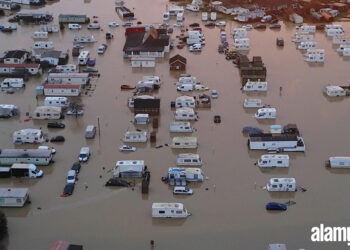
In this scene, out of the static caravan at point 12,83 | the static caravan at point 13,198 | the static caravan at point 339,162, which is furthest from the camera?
the static caravan at point 12,83

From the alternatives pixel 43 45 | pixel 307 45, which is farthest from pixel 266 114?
pixel 43 45

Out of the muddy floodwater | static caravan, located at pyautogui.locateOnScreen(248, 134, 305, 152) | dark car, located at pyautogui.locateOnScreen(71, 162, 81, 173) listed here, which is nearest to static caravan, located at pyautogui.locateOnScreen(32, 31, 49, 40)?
the muddy floodwater

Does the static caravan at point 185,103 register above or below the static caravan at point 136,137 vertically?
above

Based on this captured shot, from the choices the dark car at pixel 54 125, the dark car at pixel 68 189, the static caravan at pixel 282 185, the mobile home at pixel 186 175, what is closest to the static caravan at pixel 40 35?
the dark car at pixel 54 125

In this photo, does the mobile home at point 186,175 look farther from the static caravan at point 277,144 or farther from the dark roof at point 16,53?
the dark roof at point 16,53

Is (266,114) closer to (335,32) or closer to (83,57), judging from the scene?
(83,57)

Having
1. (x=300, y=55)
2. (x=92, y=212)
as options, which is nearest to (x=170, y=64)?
(x=300, y=55)

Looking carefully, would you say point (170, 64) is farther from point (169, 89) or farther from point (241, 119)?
point (241, 119)
